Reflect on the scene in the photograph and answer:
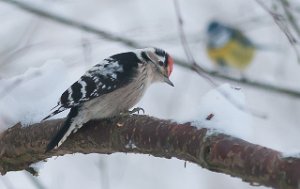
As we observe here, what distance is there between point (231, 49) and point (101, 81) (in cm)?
607

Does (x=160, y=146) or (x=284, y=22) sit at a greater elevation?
(x=284, y=22)

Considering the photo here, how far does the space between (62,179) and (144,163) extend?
132 cm

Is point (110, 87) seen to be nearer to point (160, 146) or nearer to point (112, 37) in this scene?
point (112, 37)

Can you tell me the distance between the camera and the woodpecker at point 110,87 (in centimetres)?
288

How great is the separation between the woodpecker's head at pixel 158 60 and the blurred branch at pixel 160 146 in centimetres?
76

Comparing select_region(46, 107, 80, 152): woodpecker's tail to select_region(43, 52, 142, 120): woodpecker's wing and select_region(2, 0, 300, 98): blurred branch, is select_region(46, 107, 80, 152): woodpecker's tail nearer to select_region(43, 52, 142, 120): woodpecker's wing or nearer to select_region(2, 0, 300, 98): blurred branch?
select_region(43, 52, 142, 120): woodpecker's wing

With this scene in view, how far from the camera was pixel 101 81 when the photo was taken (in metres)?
3.11

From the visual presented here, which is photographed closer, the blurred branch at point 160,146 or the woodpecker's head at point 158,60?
the blurred branch at point 160,146

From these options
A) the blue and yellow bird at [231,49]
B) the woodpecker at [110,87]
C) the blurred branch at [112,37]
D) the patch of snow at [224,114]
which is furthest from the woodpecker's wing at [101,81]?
the blue and yellow bird at [231,49]

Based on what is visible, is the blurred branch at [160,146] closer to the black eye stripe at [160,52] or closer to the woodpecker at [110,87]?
the woodpecker at [110,87]

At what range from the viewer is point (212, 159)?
6.91 ft

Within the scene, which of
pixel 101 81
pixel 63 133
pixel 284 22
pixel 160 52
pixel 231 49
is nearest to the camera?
pixel 63 133

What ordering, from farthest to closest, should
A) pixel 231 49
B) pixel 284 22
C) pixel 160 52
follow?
1. pixel 231 49
2. pixel 160 52
3. pixel 284 22

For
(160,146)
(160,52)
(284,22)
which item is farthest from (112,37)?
(160,146)
